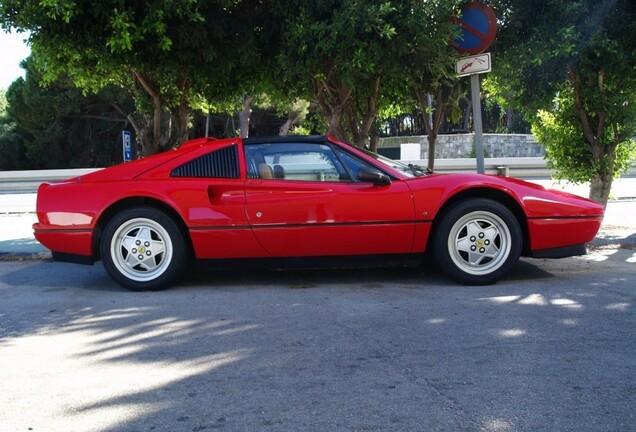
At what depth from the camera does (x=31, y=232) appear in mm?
10250

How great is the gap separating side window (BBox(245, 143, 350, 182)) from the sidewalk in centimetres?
364

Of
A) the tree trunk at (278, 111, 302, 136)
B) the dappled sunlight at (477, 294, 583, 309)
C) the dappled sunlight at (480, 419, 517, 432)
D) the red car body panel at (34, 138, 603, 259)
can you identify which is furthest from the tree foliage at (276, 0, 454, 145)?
the tree trunk at (278, 111, 302, 136)

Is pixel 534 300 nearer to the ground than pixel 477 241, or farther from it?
nearer to the ground

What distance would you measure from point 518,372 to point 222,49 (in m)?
5.61

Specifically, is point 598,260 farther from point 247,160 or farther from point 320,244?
point 247,160

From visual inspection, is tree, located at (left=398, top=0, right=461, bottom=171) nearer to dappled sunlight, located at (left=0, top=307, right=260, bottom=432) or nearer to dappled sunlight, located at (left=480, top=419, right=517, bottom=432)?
dappled sunlight, located at (left=0, top=307, right=260, bottom=432)

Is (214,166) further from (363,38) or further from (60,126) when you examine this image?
(60,126)

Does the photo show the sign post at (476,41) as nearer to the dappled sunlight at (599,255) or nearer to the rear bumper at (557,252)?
the dappled sunlight at (599,255)

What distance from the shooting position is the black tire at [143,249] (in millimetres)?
5461

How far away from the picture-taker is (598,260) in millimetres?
6805

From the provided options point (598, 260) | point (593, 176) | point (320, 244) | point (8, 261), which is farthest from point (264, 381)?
point (593, 176)

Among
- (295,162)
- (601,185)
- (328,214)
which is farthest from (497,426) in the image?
(601,185)

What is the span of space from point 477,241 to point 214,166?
251cm

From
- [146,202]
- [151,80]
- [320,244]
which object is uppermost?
[151,80]
